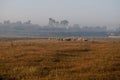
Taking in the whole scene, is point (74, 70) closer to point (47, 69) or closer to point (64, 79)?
point (47, 69)

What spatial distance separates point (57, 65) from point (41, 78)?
21.9 ft

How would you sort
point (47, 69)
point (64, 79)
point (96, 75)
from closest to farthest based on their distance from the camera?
point (64, 79)
point (96, 75)
point (47, 69)

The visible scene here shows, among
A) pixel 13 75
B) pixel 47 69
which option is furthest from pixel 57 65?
pixel 13 75

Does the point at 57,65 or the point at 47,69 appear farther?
the point at 57,65

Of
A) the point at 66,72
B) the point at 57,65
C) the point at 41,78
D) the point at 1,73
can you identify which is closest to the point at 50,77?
the point at 41,78

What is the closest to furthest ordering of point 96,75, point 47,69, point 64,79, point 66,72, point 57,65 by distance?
point 64,79, point 96,75, point 66,72, point 47,69, point 57,65

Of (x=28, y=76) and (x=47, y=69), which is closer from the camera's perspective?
(x=28, y=76)

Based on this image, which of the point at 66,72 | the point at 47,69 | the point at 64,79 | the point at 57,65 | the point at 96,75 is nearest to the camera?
the point at 64,79

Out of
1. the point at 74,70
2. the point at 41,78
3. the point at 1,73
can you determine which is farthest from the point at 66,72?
the point at 1,73

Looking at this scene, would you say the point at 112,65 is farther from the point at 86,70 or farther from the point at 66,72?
the point at 66,72

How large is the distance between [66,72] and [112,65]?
18.5 feet

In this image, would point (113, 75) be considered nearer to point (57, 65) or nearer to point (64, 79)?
point (64, 79)

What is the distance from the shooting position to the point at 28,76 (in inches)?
877

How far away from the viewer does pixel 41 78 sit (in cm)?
→ 2128
